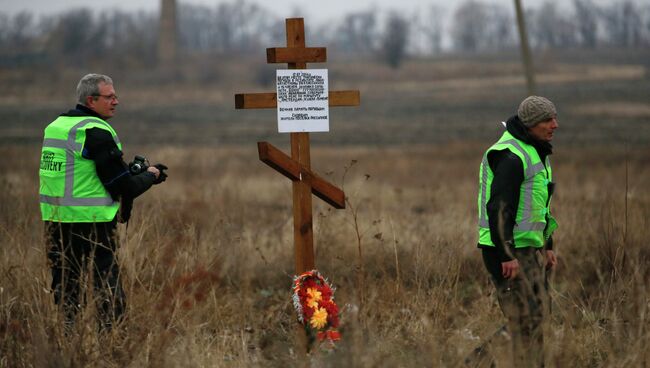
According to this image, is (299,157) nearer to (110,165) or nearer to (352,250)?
(110,165)

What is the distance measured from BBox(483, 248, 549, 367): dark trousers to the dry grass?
0.47ft

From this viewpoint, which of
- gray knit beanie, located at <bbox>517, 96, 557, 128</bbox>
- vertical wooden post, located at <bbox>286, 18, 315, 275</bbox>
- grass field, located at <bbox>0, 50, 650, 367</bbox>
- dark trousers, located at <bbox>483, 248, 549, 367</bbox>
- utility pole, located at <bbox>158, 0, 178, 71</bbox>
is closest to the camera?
dark trousers, located at <bbox>483, 248, 549, 367</bbox>

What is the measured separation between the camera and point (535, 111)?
573cm

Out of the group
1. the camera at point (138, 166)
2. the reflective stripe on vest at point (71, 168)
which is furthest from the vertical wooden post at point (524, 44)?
the reflective stripe on vest at point (71, 168)

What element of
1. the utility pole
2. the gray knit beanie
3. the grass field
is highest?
the utility pole

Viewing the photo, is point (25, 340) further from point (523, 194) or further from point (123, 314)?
point (523, 194)

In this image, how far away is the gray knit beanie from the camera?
5719 millimetres

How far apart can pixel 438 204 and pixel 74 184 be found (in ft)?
30.7

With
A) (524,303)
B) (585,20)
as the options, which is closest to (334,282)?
(524,303)

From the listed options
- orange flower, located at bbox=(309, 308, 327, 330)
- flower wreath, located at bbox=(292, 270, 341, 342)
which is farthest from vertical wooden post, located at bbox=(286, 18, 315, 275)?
orange flower, located at bbox=(309, 308, 327, 330)

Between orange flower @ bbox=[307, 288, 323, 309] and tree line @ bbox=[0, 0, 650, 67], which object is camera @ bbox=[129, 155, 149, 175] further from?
tree line @ bbox=[0, 0, 650, 67]

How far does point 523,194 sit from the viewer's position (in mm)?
5730

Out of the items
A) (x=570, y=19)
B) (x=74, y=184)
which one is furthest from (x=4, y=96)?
(x=570, y=19)

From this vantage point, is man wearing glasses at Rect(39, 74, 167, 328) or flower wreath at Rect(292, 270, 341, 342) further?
flower wreath at Rect(292, 270, 341, 342)
